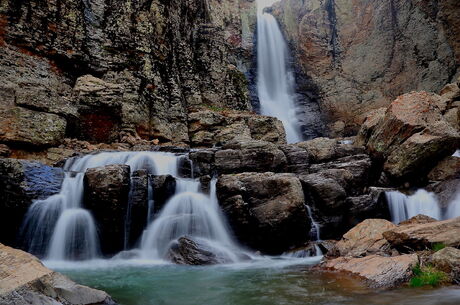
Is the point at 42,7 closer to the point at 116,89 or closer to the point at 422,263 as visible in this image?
the point at 116,89

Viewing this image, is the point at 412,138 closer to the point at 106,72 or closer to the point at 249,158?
the point at 249,158

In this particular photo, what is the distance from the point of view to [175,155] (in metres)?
13.5

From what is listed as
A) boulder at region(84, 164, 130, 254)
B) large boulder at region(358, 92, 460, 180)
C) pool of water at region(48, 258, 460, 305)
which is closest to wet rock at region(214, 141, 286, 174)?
boulder at region(84, 164, 130, 254)

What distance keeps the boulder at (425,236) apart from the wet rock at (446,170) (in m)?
7.00

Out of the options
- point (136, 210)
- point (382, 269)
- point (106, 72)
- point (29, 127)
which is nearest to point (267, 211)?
point (136, 210)

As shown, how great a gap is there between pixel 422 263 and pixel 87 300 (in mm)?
4657

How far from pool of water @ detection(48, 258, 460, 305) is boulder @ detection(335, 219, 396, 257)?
3.08ft

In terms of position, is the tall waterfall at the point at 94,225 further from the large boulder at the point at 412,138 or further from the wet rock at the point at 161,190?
the large boulder at the point at 412,138

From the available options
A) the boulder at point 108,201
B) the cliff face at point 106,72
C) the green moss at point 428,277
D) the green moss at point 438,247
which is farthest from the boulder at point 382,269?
the cliff face at point 106,72

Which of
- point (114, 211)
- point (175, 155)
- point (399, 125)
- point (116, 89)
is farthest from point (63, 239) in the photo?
point (399, 125)

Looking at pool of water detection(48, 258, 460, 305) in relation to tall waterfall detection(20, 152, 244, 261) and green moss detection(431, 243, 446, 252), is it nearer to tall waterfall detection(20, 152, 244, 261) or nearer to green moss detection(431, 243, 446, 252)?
tall waterfall detection(20, 152, 244, 261)

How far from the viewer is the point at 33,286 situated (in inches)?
132

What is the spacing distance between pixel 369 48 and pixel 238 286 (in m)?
28.6

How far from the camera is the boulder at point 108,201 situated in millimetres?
9242
